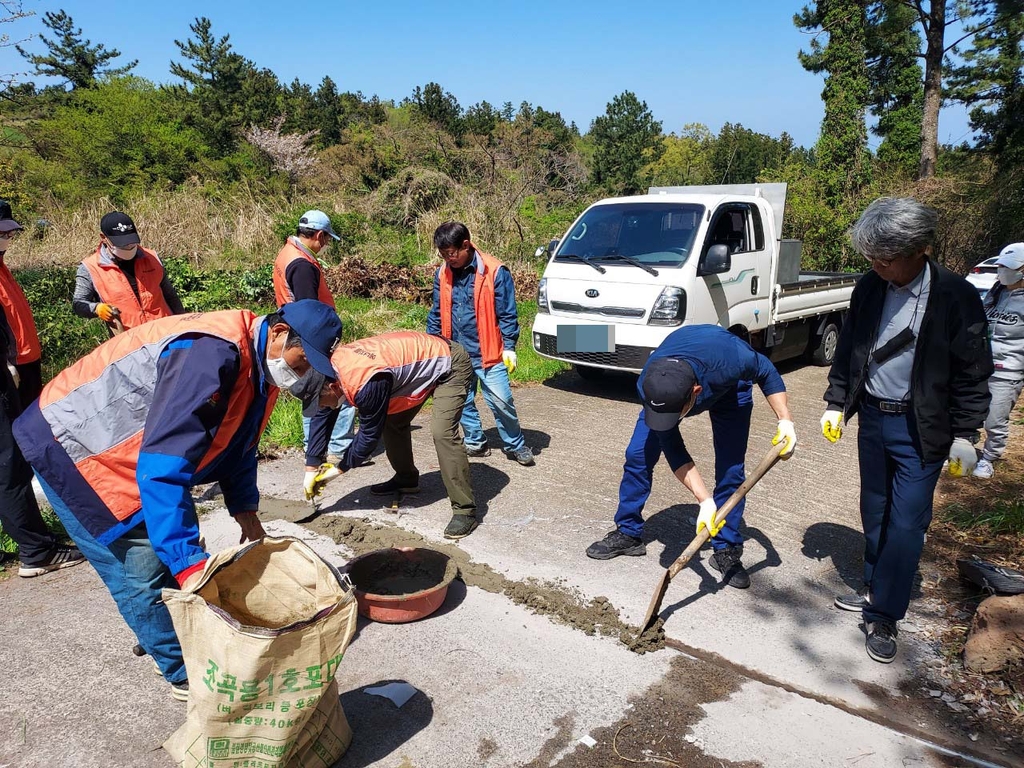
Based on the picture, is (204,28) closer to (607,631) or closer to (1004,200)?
(1004,200)

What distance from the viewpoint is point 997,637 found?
2965mm

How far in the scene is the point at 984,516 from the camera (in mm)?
4430

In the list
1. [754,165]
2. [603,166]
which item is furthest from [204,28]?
[754,165]

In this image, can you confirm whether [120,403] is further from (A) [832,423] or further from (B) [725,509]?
(A) [832,423]

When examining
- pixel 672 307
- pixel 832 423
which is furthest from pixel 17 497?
pixel 672 307

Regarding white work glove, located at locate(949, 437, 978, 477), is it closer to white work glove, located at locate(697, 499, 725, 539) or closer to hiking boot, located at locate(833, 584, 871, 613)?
hiking boot, located at locate(833, 584, 871, 613)

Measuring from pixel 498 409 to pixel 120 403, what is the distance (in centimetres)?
348

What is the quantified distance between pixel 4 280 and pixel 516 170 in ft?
46.4

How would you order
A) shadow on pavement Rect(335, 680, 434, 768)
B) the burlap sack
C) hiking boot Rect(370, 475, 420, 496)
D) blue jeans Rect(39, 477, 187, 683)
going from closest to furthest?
the burlap sack
blue jeans Rect(39, 477, 187, 683)
shadow on pavement Rect(335, 680, 434, 768)
hiking boot Rect(370, 475, 420, 496)

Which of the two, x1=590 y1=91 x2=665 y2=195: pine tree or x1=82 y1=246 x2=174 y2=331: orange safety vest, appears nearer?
x1=82 y1=246 x2=174 y2=331: orange safety vest

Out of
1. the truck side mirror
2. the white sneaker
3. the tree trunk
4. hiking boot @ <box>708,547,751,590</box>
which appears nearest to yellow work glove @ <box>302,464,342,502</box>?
hiking boot @ <box>708,547,751,590</box>

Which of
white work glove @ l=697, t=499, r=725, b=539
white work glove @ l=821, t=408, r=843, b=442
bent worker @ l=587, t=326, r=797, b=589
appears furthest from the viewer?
white work glove @ l=821, t=408, r=843, b=442

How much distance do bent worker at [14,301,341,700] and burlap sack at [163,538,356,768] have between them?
0.59 ft

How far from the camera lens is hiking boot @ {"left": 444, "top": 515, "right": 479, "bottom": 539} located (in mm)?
4223
